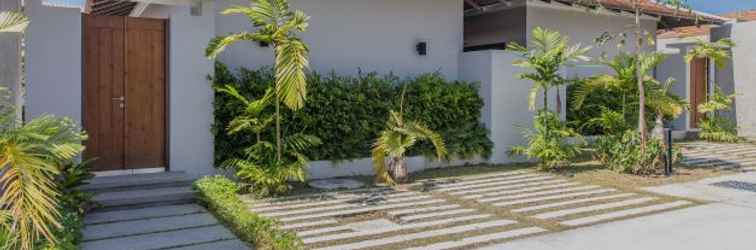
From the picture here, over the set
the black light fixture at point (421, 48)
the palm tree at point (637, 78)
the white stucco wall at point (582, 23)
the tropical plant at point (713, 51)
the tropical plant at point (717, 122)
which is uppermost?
the white stucco wall at point (582, 23)

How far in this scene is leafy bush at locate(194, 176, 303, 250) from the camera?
5809mm

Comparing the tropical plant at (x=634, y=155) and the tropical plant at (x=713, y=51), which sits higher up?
the tropical plant at (x=713, y=51)

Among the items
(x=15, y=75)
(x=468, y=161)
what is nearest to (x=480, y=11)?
(x=468, y=161)

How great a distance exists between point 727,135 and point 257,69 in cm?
1235

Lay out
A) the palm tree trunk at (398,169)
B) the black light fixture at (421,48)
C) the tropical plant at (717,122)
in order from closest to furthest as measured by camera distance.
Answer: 1. the palm tree trunk at (398,169)
2. the black light fixture at (421,48)
3. the tropical plant at (717,122)

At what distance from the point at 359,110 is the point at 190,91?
9.18 feet

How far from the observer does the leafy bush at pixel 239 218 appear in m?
5.81

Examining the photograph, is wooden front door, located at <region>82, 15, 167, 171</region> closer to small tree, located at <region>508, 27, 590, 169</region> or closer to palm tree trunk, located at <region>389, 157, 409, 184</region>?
palm tree trunk, located at <region>389, 157, 409, 184</region>

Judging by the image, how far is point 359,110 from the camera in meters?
9.88

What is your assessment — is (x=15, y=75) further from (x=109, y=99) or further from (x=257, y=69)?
(x=257, y=69)

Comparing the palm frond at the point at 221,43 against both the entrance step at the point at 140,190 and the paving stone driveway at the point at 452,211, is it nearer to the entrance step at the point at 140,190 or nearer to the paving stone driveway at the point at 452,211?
the entrance step at the point at 140,190

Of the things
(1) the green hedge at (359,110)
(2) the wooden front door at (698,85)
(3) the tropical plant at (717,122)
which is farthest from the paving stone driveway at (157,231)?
(2) the wooden front door at (698,85)

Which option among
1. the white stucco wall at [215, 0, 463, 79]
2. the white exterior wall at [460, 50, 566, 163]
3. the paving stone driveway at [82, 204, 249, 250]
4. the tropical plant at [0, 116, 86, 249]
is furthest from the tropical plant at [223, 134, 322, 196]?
the white exterior wall at [460, 50, 566, 163]

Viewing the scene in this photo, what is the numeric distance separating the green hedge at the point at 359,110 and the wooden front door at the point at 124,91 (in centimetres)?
86
